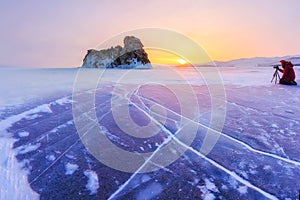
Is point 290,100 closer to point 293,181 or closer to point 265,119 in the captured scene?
point 265,119

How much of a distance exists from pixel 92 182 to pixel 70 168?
31 cm

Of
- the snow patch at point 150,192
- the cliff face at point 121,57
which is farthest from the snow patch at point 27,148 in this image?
the cliff face at point 121,57

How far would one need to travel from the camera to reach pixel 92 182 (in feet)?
5.45

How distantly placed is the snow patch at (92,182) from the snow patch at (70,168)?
0.12m

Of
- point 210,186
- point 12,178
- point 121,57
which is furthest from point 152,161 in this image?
point 121,57

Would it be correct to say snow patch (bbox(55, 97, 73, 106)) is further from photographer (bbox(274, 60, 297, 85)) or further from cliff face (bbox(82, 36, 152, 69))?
cliff face (bbox(82, 36, 152, 69))

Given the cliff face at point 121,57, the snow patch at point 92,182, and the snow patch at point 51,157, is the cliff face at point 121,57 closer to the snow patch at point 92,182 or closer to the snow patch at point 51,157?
the snow patch at point 51,157

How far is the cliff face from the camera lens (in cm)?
2073

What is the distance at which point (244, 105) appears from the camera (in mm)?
4254

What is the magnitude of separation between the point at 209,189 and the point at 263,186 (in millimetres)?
436

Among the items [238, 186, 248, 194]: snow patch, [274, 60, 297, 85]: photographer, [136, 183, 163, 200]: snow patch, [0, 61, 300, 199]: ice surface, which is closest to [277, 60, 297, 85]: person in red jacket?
[274, 60, 297, 85]: photographer

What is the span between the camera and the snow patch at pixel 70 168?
70.2 inches

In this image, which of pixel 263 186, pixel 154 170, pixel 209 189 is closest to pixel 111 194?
pixel 154 170

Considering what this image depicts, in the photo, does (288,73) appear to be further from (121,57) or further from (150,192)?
(121,57)
